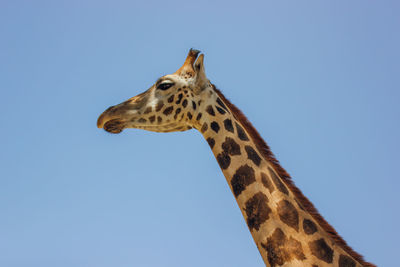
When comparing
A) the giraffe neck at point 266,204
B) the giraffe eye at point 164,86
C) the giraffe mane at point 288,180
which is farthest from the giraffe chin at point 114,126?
the giraffe mane at point 288,180

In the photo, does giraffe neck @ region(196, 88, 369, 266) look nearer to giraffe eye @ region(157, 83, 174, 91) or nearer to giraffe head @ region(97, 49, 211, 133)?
giraffe head @ region(97, 49, 211, 133)

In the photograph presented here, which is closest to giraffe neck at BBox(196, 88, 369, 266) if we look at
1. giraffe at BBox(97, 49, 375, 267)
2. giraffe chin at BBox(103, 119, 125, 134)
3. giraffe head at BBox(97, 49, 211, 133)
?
giraffe at BBox(97, 49, 375, 267)

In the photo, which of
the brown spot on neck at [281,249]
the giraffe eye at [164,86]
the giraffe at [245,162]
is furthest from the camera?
the giraffe eye at [164,86]

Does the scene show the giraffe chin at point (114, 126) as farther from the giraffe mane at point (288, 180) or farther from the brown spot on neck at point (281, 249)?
the brown spot on neck at point (281, 249)

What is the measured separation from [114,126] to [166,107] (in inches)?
33.6

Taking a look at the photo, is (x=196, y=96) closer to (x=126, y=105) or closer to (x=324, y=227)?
(x=126, y=105)

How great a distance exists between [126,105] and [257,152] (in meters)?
2.17

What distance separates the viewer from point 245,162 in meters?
6.02

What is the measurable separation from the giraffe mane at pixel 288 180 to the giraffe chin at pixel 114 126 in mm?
1542

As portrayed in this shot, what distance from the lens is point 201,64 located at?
688cm

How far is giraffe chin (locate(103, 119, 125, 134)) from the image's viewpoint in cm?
691

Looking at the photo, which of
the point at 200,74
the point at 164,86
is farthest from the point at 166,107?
the point at 200,74

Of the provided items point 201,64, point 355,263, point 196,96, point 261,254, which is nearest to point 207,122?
point 196,96

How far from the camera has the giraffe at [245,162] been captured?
208 inches
